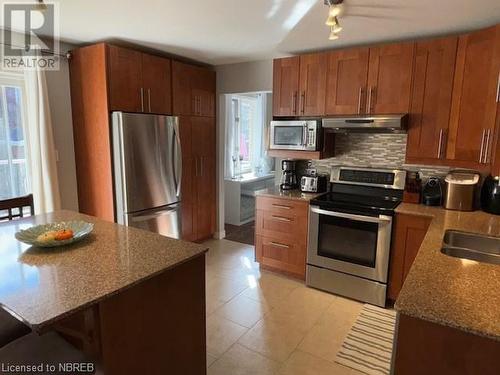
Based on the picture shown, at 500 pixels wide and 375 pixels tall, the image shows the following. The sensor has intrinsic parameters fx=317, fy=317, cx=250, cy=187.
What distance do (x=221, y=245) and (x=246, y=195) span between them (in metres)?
1.21

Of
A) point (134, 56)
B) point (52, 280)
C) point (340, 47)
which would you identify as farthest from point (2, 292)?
point (340, 47)

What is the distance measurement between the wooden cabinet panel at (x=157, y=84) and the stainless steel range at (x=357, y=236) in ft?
6.20

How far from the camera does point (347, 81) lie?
285cm

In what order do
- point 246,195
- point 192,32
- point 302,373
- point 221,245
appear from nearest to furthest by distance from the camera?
point 302,373, point 192,32, point 221,245, point 246,195

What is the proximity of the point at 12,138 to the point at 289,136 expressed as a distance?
101 inches

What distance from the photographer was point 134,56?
3.06 metres

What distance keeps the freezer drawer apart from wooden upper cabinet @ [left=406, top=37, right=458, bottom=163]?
96.4 inches

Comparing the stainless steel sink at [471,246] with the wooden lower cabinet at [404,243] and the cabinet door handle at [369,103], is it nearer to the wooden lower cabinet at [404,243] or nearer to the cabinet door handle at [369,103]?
the wooden lower cabinet at [404,243]

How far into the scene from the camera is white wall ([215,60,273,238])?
3699 mm

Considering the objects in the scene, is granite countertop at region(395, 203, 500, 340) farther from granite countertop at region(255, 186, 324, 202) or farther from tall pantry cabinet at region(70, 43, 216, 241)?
tall pantry cabinet at region(70, 43, 216, 241)

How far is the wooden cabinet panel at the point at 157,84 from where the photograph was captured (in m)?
3.20

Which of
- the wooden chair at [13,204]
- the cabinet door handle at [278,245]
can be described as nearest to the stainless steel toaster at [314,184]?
the cabinet door handle at [278,245]

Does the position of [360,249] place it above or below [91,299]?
below

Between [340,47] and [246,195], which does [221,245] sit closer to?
[246,195]
